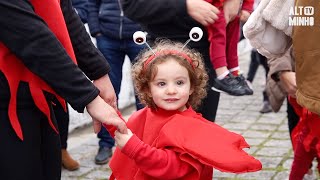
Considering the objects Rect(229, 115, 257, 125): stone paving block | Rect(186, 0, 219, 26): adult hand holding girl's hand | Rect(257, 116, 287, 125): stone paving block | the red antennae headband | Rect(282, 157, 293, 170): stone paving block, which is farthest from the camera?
Rect(229, 115, 257, 125): stone paving block

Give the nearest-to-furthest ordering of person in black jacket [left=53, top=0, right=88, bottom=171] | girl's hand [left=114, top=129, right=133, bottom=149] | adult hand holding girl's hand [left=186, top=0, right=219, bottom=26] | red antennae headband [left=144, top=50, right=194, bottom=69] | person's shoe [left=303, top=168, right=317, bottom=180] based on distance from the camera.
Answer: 1. girl's hand [left=114, top=129, right=133, bottom=149]
2. red antennae headband [left=144, top=50, right=194, bottom=69]
3. adult hand holding girl's hand [left=186, top=0, right=219, bottom=26]
4. person's shoe [left=303, top=168, right=317, bottom=180]
5. person in black jacket [left=53, top=0, right=88, bottom=171]

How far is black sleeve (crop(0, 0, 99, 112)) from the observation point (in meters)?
1.92

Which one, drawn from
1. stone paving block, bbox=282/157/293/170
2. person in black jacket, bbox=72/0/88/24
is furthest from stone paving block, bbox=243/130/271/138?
person in black jacket, bbox=72/0/88/24

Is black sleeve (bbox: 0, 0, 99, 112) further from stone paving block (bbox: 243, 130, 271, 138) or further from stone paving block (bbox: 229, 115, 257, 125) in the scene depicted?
stone paving block (bbox: 229, 115, 257, 125)

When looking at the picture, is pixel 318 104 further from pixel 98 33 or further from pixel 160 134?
pixel 98 33

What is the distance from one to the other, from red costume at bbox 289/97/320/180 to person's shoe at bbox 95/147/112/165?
175 centimetres

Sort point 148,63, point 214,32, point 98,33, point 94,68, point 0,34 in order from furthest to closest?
Answer: point 98,33 < point 214,32 < point 148,63 < point 94,68 < point 0,34

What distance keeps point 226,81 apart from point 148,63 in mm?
713

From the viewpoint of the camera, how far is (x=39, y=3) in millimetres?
2070

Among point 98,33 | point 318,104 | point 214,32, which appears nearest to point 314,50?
point 318,104

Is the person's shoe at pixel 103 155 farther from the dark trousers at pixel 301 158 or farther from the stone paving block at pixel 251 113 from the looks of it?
the stone paving block at pixel 251 113

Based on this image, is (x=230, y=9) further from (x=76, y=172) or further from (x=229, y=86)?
(x=76, y=172)

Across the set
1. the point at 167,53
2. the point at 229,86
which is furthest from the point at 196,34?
the point at 229,86

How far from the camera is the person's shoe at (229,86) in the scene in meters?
3.25
